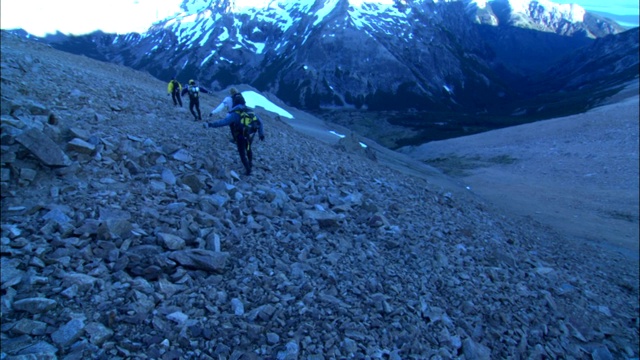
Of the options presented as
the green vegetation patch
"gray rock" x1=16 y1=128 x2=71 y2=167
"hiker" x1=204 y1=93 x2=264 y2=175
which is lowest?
the green vegetation patch

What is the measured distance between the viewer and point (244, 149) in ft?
43.4

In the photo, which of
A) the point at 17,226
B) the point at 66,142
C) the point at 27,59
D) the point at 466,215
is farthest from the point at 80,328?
the point at 27,59

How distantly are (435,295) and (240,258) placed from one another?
4933 mm

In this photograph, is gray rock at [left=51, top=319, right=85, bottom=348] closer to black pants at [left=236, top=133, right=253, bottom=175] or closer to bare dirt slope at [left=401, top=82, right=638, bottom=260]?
black pants at [left=236, top=133, right=253, bottom=175]

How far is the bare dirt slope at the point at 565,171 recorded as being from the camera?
31250 mm

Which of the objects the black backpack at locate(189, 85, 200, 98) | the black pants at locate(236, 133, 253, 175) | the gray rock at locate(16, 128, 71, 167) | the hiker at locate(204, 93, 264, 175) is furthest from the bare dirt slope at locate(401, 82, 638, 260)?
the gray rock at locate(16, 128, 71, 167)

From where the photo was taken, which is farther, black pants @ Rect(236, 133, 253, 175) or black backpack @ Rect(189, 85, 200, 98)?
black backpack @ Rect(189, 85, 200, 98)

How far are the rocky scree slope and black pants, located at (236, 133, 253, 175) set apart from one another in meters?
0.49

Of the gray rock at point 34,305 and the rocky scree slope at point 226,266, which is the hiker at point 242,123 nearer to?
the rocky scree slope at point 226,266

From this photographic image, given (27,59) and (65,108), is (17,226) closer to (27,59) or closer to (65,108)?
(65,108)

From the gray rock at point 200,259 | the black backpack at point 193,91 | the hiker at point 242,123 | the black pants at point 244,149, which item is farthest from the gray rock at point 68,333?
the black backpack at point 193,91

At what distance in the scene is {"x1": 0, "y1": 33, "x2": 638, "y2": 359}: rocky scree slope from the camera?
246 inches

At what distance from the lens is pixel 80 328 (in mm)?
5664

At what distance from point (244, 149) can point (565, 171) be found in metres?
48.3
